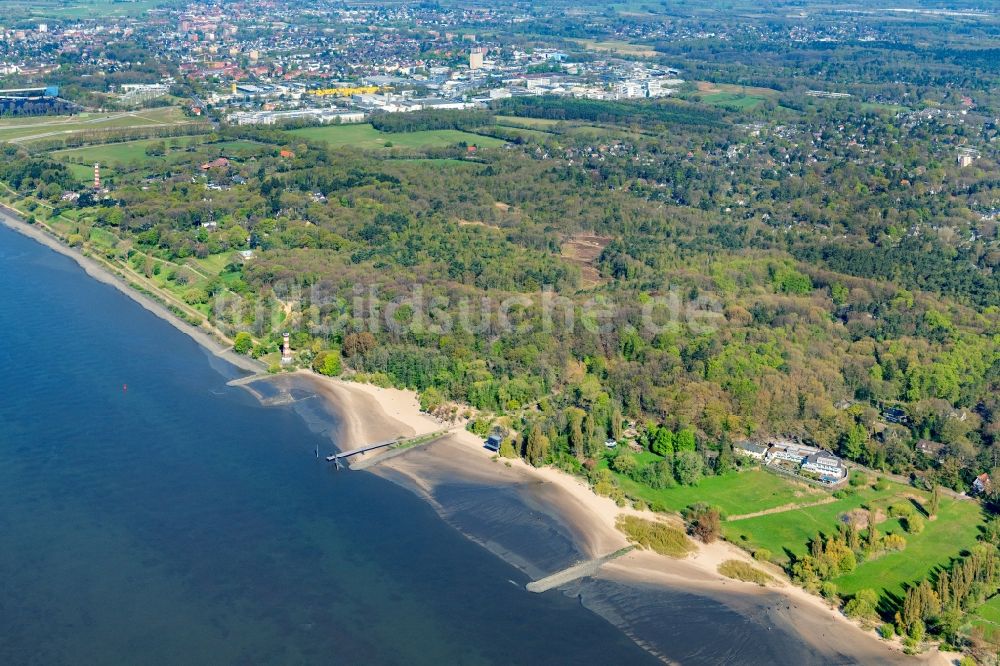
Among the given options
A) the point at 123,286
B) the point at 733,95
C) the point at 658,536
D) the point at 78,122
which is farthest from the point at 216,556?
the point at 733,95

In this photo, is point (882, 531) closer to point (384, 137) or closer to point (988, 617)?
point (988, 617)

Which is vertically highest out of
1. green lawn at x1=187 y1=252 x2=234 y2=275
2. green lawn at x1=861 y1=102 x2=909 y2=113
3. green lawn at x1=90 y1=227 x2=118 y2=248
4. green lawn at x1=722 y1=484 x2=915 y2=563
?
green lawn at x1=861 y1=102 x2=909 y2=113

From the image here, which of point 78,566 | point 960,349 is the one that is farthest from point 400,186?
point 78,566

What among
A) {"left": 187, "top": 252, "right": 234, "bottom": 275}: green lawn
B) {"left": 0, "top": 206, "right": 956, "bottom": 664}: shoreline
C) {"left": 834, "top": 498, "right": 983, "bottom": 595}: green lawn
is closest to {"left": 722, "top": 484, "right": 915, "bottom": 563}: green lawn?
{"left": 0, "top": 206, "right": 956, "bottom": 664}: shoreline

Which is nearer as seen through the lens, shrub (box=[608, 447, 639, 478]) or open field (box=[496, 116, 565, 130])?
shrub (box=[608, 447, 639, 478])

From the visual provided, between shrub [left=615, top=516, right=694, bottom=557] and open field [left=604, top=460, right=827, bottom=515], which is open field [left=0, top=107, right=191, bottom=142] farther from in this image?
shrub [left=615, top=516, right=694, bottom=557]

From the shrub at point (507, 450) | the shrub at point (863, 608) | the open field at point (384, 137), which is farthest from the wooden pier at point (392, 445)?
the open field at point (384, 137)

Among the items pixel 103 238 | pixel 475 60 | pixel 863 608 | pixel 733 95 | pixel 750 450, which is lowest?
pixel 863 608
